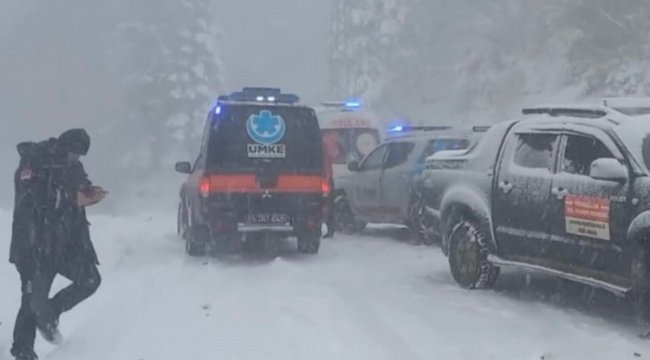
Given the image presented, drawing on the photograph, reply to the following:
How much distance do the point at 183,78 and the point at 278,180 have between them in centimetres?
3778

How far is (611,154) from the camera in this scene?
25.5ft

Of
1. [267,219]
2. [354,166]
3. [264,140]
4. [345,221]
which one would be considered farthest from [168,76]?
[267,219]

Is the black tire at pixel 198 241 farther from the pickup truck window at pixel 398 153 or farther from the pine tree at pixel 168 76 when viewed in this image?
the pine tree at pixel 168 76

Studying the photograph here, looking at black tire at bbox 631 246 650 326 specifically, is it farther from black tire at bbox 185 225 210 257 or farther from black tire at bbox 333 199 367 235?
black tire at bbox 333 199 367 235

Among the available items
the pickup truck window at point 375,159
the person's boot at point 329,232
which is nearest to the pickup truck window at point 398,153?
the pickup truck window at point 375,159

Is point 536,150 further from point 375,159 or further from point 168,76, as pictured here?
point 168,76

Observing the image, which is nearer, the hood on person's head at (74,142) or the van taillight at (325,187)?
the hood on person's head at (74,142)

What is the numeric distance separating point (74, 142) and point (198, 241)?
5.32 meters

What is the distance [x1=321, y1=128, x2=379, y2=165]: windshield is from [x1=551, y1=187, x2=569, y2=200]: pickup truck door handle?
1045 centimetres

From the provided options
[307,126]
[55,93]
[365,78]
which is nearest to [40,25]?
[55,93]

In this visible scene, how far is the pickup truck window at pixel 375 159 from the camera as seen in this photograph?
15.0 metres

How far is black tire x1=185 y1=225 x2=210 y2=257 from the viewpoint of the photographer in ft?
39.3

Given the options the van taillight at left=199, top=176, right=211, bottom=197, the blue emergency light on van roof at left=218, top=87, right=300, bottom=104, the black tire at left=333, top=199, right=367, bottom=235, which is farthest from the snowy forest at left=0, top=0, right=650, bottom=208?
the van taillight at left=199, top=176, right=211, bottom=197

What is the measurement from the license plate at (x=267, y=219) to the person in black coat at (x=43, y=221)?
15.2 feet
